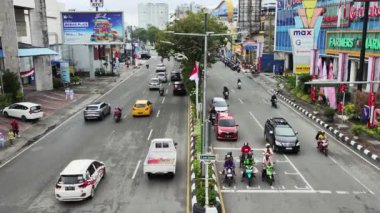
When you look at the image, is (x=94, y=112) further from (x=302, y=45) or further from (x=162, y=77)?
(x=162, y=77)

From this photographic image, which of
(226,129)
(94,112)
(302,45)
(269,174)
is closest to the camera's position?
(269,174)

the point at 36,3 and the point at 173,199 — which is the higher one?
the point at 36,3

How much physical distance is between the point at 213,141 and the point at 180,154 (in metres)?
3.95

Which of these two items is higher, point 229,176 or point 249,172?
point 249,172

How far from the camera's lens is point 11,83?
41906 millimetres

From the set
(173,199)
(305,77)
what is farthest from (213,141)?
(305,77)

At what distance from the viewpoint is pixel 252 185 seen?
2088cm

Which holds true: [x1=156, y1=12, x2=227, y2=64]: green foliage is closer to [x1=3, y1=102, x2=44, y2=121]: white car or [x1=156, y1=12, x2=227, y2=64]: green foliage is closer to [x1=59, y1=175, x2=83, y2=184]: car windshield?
[x1=3, y1=102, x2=44, y2=121]: white car

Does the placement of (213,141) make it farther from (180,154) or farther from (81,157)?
(81,157)

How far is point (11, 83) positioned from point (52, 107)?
4.67 m

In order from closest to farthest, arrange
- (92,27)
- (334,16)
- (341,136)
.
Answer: (341,136), (334,16), (92,27)

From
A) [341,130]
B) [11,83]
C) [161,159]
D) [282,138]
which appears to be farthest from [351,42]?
[11,83]

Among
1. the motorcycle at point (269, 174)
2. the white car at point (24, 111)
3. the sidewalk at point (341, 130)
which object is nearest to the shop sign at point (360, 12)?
the sidewalk at point (341, 130)

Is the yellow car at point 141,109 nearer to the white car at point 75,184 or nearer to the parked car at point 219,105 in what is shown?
the parked car at point 219,105
